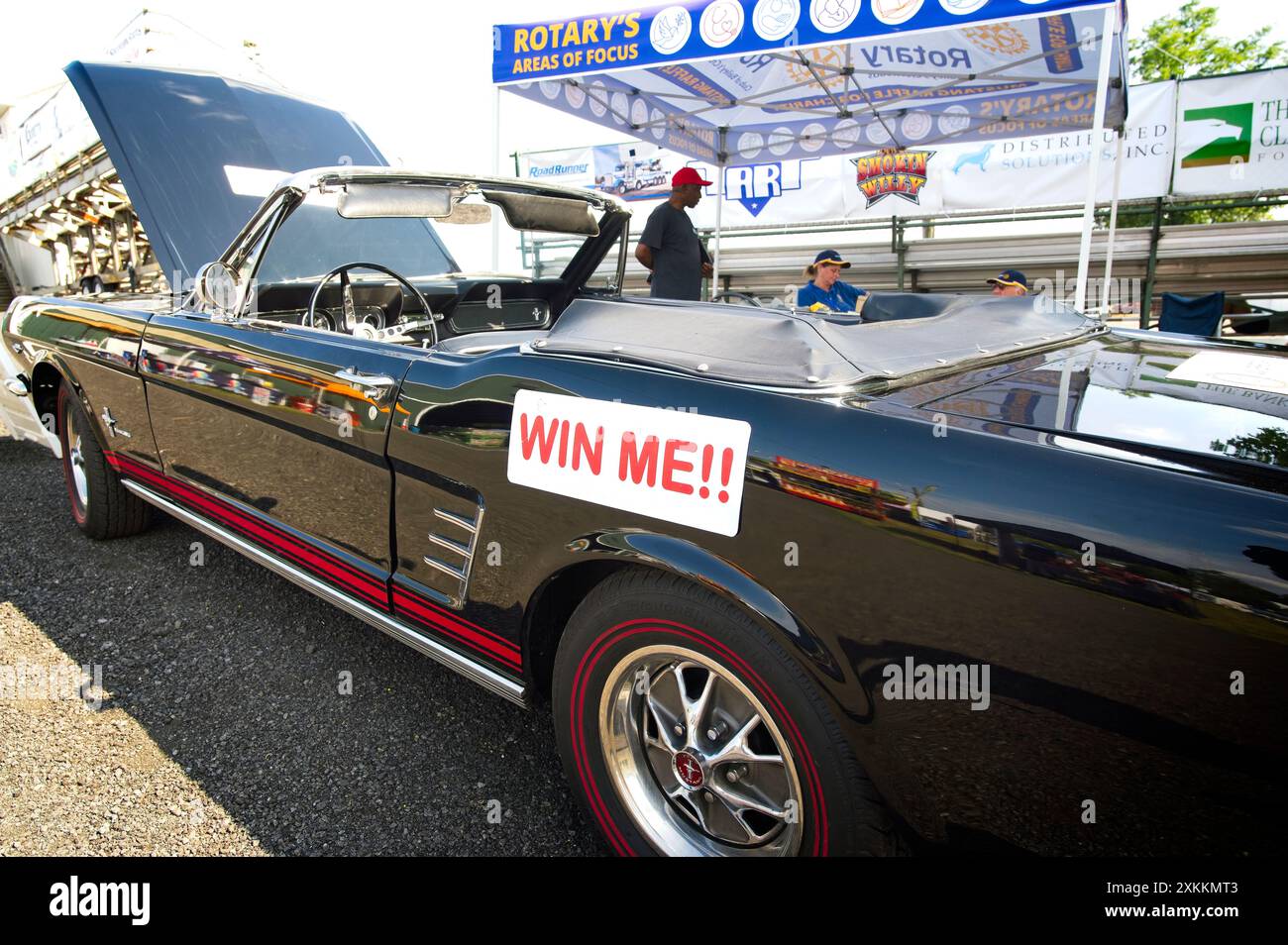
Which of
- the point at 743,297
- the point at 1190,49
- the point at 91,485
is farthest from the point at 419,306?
the point at 1190,49

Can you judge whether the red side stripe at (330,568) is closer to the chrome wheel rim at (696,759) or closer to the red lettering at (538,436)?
the chrome wheel rim at (696,759)

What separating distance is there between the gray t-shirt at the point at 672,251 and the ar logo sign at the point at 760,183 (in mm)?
6174

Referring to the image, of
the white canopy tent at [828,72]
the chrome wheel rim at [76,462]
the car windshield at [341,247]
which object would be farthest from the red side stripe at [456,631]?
the white canopy tent at [828,72]

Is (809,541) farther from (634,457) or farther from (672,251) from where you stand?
(672,251)

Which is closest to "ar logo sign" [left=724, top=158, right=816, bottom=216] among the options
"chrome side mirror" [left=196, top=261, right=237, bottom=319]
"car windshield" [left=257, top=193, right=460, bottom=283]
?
"car windshield" [left=257, top=193, right=460, bottom=283]

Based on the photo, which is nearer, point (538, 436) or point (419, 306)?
point (538, 436)

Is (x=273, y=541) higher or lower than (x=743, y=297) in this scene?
lower

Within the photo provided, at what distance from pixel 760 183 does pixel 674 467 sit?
10.6 m

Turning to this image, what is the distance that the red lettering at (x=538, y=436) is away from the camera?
151 centimetres

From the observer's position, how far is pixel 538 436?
5.02 ft
